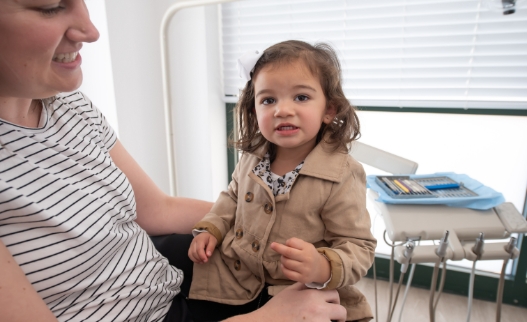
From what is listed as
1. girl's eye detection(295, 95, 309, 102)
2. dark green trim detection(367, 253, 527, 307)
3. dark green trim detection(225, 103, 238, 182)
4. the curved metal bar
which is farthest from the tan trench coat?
dark green trim detection(367, 253, 527, 307)

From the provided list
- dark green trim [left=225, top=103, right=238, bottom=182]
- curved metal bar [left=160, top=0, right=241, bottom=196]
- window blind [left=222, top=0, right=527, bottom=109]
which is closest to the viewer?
curved metal bar [left=160, top=0, right=241, bottom=196]

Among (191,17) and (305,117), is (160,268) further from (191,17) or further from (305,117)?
(191,17)

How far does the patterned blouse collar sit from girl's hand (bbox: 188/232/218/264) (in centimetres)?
22

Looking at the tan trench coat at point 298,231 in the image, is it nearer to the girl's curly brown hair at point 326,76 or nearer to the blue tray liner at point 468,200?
the girl's curly brown hair at point 326,76

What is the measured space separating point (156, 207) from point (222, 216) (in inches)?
8.4

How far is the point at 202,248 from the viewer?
0.91m

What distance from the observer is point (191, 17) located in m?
1.76

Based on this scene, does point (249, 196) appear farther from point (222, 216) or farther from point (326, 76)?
point (326, 76)

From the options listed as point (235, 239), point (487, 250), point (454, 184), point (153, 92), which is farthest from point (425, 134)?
point (153, 92)

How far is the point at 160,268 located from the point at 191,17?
1.36m

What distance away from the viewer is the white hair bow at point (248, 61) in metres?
0.87

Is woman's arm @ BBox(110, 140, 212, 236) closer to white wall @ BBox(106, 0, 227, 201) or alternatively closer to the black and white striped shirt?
the black and white striped shirt

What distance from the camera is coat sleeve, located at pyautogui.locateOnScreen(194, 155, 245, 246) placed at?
955 mm

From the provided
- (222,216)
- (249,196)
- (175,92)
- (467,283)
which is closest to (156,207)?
(222,216)
